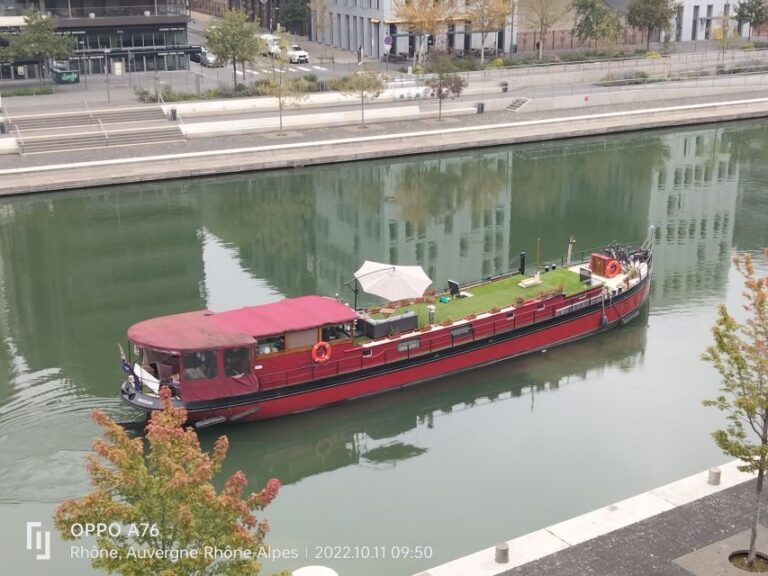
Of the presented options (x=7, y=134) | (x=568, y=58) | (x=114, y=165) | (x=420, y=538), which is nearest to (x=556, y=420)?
(x=420, y=538)

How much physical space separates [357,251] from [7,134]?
26.0m

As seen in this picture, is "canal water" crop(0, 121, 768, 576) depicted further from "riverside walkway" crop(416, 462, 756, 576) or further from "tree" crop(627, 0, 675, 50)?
"tree" crop(627, 0, 675, 50)

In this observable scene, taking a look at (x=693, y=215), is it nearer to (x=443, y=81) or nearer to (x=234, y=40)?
(x=443, y=81)

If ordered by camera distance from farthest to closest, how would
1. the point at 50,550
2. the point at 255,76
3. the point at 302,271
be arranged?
1. the point at 255,76
2. the point at 302,271
3. the point at 50,550

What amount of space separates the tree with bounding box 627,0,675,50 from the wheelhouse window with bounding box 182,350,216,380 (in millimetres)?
70534

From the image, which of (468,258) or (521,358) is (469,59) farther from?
(521,358)

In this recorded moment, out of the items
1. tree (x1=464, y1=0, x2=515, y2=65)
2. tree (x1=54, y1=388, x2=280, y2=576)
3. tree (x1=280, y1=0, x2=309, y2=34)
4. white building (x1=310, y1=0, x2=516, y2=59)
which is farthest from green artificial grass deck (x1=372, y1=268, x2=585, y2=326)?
tree (x1=280, y1=0, x2=309, y2=34)

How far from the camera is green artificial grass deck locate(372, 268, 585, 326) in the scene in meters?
29.6

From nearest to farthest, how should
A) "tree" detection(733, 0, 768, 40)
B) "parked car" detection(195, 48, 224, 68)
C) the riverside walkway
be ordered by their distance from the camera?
the riverside walkway < "parked car" detection(195, 48, 224, 68) < "tree" detection(733, 0, 768, 40)

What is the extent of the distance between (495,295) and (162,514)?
19193mm

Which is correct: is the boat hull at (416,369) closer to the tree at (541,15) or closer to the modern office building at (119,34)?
the modern office building at (119,34)

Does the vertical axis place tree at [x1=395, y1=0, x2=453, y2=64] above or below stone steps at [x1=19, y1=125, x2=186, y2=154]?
above

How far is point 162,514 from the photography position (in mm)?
13180

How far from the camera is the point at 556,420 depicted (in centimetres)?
2662
